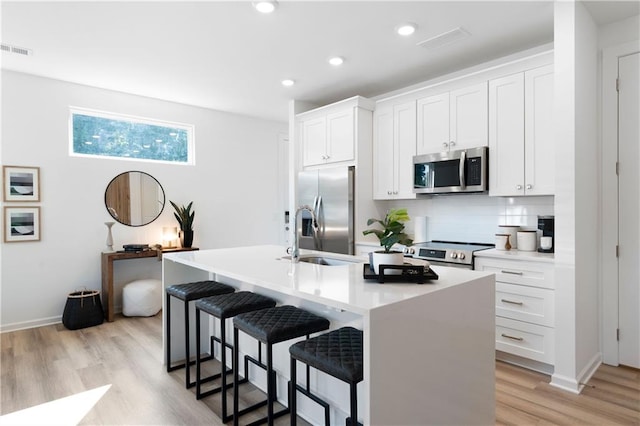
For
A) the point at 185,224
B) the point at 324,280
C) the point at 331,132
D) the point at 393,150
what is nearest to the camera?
the point at 324,280

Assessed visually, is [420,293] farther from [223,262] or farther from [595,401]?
[595,401]

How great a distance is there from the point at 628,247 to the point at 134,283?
475 cm

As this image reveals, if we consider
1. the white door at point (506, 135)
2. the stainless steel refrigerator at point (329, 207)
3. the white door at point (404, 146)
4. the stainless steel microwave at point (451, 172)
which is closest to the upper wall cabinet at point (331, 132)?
the stainless steel refrigerator at point (329, 207)

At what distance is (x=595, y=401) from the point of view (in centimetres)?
232

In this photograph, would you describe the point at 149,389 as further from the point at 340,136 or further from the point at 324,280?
the point at 340,136

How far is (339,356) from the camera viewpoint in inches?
58.1

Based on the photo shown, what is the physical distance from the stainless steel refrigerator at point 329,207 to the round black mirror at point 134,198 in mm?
1863

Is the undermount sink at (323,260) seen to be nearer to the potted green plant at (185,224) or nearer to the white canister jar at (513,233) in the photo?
the white canister jar at (513,233)

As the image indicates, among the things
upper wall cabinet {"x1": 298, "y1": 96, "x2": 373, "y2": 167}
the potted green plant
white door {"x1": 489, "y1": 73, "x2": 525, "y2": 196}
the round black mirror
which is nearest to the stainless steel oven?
white door {"x1": 489, "y1": 73, "x2": 525, "y2": 196}

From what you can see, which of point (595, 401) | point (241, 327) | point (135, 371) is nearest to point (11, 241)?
point (135, 371)

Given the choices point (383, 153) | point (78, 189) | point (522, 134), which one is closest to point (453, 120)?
point (522, 134)

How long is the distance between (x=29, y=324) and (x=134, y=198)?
1686 mm

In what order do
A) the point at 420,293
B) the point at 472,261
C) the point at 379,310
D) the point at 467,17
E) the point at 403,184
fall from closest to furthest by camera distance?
the point at 379,310
the point at 420,293
the point at 467,17
the point at 472,261
the point at 403,184

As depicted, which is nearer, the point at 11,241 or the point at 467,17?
the point at 467,17
